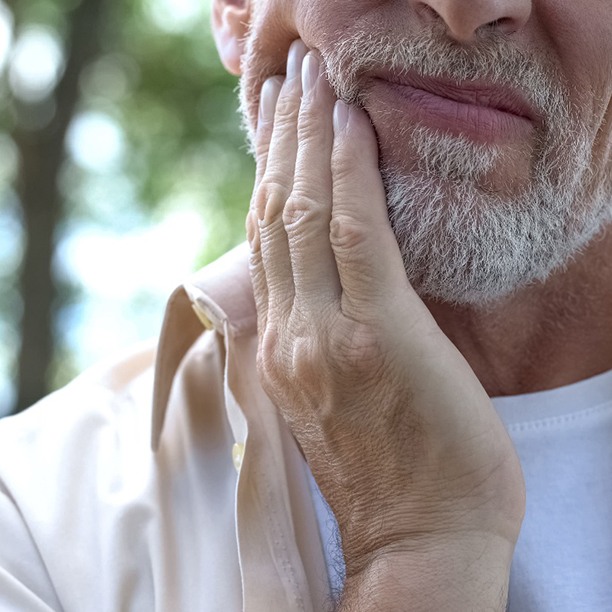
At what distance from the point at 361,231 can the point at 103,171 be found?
13097mm

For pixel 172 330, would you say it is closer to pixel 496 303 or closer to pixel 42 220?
pixel 496 303

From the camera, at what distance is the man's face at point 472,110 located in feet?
6.79

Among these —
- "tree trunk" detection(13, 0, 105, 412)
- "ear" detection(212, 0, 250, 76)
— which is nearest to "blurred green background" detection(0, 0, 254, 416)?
"tree trunk" detection(13, 0, 105, 412)

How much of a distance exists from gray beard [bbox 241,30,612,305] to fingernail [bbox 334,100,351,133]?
21mm

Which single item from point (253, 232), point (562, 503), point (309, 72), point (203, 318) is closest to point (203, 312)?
point (203, 318)

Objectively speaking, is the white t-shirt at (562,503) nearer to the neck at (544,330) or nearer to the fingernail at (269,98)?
the neck at (544,330)

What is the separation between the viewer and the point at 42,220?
9516 millimetres

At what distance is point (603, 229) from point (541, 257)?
14.9 inches

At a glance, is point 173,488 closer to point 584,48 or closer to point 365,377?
point 365,377

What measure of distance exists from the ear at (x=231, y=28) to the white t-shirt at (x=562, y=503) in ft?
4.31

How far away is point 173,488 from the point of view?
2.22m

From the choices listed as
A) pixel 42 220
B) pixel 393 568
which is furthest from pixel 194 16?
pixel 393 568

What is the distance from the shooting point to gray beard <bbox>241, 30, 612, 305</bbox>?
207cm

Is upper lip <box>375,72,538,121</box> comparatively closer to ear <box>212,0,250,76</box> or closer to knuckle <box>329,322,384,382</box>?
knuckle <box>329,322,384,382</box>
